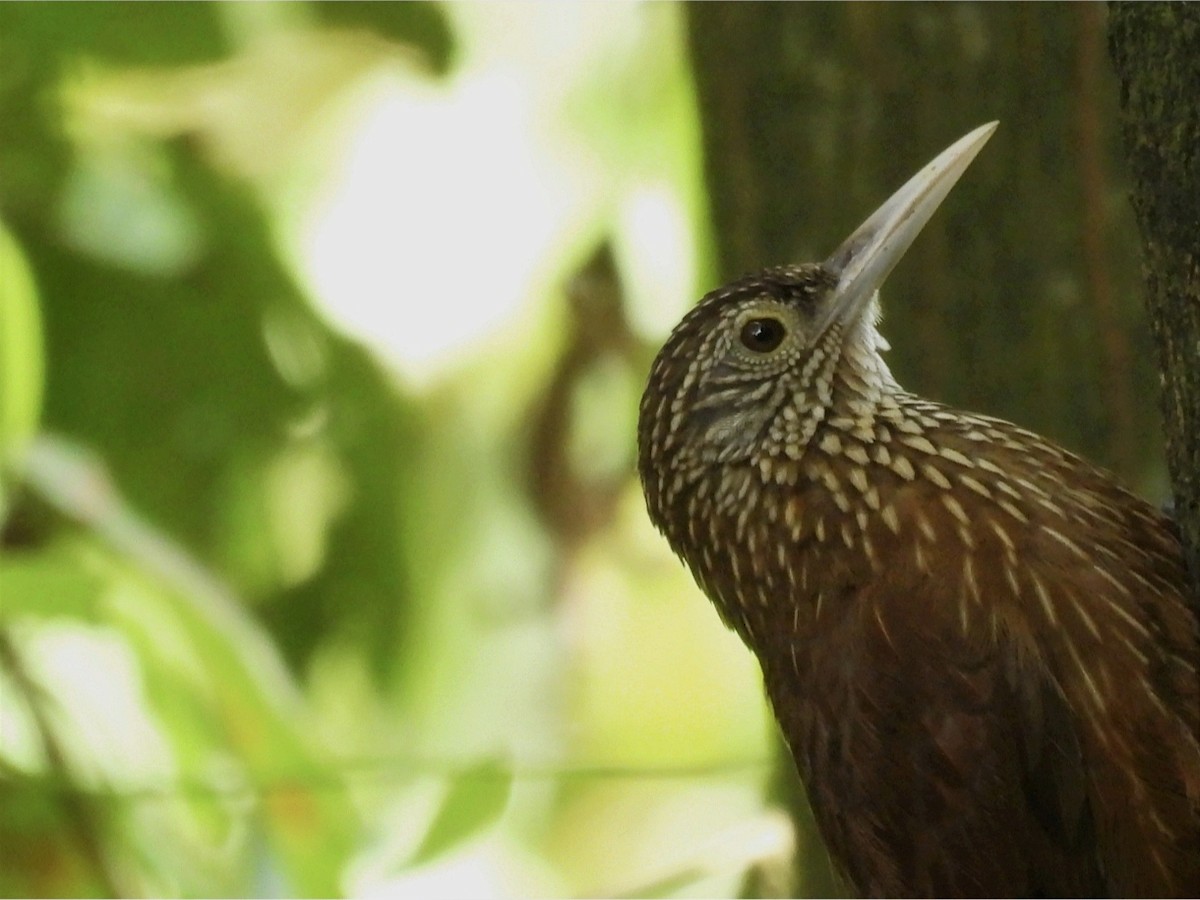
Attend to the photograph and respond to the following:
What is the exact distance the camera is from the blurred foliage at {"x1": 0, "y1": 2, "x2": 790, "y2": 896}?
2590 mm

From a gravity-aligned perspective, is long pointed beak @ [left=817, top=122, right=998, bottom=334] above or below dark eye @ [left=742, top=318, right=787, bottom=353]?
above

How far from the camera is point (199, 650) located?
2578mm

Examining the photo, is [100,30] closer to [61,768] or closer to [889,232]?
[61,768]

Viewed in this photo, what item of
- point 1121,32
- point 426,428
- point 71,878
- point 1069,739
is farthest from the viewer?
point 426,428

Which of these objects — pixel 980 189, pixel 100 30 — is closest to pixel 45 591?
pixel 100 30

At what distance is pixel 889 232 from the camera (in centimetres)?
213

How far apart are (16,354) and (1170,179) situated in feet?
5.93

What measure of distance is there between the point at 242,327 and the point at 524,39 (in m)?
1.15

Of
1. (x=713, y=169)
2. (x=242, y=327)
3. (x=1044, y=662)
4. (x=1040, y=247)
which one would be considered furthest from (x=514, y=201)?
(x=1044, y=662)

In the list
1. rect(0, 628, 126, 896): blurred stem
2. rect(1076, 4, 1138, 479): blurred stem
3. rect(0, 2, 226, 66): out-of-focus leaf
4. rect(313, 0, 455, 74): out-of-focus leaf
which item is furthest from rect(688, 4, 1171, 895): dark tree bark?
rect(0, 628, 126, 896): blurred stem

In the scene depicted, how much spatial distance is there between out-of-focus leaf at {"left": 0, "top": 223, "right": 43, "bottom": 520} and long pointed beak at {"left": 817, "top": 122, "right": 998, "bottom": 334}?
127 cm

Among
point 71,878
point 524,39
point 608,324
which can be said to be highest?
point 524,39

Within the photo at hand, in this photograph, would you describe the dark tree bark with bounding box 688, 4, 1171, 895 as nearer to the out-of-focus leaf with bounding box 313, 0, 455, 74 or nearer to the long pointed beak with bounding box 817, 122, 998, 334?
the long pointed beak with bounding box 817, 122, 998, 334

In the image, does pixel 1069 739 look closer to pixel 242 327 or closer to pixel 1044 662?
pixel 1044 662
